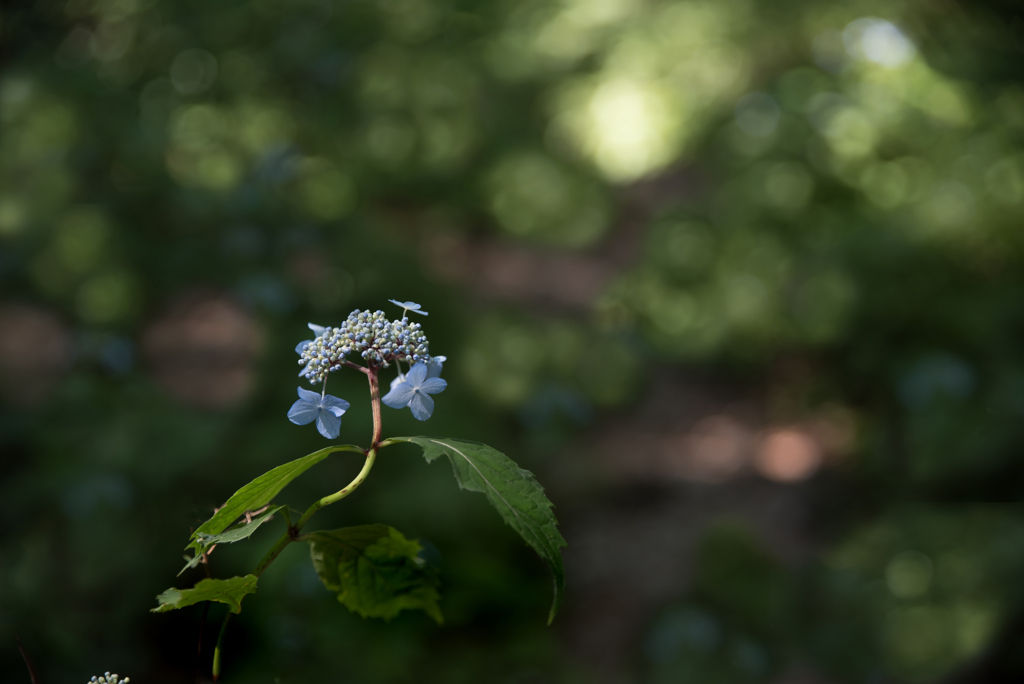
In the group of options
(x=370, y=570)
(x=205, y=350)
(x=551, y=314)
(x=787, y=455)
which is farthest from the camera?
(x=551, y=314)

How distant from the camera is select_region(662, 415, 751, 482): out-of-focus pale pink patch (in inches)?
128

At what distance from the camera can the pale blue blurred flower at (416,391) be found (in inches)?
23.2

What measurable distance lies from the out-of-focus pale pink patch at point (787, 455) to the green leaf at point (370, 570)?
284 cm

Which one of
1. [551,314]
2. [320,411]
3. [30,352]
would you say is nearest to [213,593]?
[320,411]

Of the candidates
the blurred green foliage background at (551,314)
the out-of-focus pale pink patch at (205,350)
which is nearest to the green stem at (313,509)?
the blurred green foliage background at (551,314)

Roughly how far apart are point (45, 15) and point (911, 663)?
170 inches

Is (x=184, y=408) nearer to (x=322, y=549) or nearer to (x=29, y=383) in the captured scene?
(x=29, y=383)

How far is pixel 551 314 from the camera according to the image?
12.3ft

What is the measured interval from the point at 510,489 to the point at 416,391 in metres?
0.12

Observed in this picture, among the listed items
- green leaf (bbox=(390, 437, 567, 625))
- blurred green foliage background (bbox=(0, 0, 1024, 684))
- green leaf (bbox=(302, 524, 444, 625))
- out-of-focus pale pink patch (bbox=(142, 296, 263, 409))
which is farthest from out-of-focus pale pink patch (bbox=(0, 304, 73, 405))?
green leaf (bbox=(390, 437, 567, 625))

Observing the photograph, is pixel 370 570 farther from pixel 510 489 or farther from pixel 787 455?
pixel 787 455

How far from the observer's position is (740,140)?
3.76 meters

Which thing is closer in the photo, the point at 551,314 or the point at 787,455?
the point at 787,455

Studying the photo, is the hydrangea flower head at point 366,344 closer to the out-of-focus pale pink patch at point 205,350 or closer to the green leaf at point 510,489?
the green leaf at point 510,489
